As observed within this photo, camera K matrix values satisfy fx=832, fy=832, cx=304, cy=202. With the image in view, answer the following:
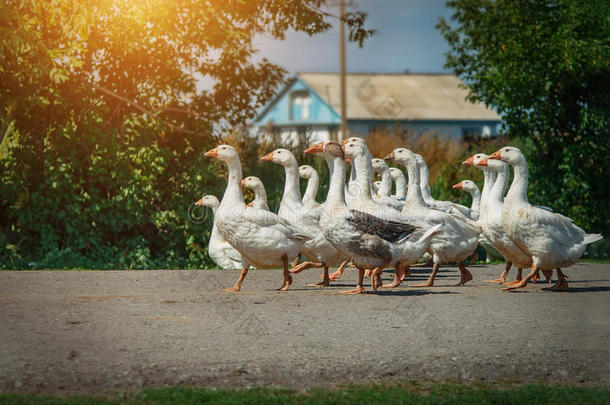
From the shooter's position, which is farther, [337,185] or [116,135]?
[116,135]

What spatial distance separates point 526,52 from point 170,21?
6890mm

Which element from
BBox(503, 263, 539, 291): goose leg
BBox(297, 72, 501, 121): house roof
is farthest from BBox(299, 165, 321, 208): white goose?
BBox(297, 72, 501, 121): house roof

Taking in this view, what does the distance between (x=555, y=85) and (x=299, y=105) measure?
134 feet

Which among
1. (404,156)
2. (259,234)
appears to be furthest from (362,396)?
(404,156)

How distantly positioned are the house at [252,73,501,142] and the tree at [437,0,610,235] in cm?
3040

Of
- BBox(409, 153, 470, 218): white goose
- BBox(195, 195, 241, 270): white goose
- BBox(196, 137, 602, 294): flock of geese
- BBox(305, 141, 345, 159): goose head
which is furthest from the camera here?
BBox(195, 195, 241, 270): white goose

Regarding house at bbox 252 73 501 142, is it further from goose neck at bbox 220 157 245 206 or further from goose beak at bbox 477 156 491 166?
goose neck at bbox 220 157 245 206

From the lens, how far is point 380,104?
4988 cm

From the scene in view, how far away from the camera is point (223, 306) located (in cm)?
830

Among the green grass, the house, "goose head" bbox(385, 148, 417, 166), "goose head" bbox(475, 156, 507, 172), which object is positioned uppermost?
the house

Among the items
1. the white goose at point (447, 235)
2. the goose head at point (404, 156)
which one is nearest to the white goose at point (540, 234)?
the white goose at point (447, 235)

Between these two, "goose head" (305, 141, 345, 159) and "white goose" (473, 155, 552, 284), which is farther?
"white goose" (473, 155, 552, 284)

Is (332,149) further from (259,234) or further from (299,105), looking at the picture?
(299,105)

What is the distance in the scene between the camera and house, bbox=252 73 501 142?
1998 inches
